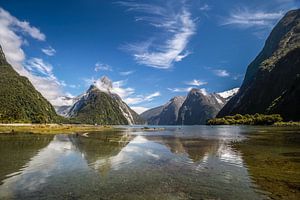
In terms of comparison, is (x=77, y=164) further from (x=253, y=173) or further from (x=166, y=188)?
(x=253, y=173)

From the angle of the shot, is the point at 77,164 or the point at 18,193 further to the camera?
the point at 77,164

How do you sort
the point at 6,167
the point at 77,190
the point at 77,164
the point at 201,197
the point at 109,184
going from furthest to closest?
the point at 77,164, the point at 6,167, the point at 109,184, the point at 77,190, the point at 201,197

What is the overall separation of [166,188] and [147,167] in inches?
426

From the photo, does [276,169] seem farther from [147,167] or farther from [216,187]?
[147,167]

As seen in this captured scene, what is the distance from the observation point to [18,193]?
21.4 meters

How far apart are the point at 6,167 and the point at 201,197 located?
25.3 metres

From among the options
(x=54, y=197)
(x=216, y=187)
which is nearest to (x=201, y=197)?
(x=216, y=187)

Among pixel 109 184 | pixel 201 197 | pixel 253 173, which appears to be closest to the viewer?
pixel 201 197

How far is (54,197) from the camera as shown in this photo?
20.3 m

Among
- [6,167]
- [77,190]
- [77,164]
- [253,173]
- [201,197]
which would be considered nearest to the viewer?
[201,197]

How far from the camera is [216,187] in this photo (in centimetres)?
2306

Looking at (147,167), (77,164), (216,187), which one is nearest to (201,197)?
(216,187)

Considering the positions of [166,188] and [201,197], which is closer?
[201,197]

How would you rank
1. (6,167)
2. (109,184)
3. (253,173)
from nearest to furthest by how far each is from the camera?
1. (109,184)
2. (253,173)
3. (6,167)
